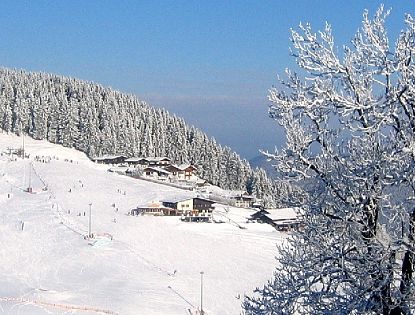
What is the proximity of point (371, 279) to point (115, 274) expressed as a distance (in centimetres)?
2893

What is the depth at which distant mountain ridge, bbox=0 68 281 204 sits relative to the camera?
111 m

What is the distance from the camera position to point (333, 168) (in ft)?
18.6

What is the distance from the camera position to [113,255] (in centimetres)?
3772

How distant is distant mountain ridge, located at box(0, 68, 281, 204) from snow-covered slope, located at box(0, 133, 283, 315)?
137 ft

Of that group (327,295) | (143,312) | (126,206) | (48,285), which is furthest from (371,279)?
(126,206)

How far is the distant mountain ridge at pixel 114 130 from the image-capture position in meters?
111

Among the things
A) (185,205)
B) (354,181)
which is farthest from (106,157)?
(354,181)

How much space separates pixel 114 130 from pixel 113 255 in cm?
8687

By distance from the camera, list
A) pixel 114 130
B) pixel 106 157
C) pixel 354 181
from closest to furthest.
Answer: pixel 354 181 < pixel 106 157 < pixel 114 130

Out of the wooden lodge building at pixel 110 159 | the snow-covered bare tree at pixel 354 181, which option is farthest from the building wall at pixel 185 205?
the snow-covered bare tree at pixel 354 181

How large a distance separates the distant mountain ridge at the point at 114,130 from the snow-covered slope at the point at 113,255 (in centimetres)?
4166

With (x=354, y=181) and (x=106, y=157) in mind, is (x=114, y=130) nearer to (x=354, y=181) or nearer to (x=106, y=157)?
(x=106, y=157)

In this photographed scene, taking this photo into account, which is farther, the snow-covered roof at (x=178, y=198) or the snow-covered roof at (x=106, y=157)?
the snow-covered roof at (x=106, y=157)

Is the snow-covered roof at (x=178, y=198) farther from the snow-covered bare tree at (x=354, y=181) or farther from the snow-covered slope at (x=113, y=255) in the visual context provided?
the snow-covered bare tree at (x=354, y=181)
